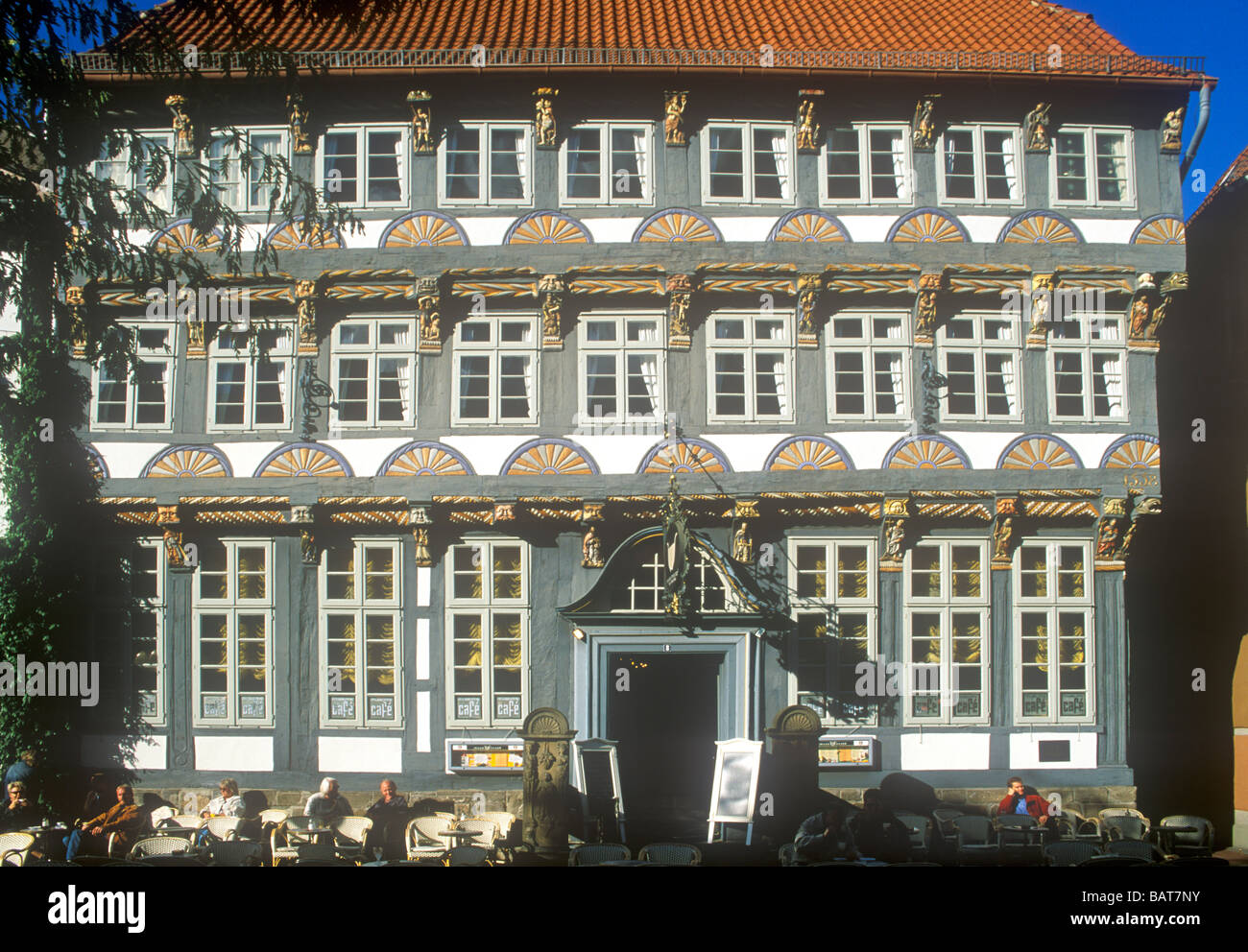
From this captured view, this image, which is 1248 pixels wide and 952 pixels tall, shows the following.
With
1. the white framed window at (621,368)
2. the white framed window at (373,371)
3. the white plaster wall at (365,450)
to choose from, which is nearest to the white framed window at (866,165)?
the white framed window at (621,368)

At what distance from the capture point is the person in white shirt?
8602 millimetres

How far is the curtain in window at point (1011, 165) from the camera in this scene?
9.29m

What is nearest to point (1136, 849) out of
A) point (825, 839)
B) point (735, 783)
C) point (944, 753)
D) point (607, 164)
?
point (944, 753)

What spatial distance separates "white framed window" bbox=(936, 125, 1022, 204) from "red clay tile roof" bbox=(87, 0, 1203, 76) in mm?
580

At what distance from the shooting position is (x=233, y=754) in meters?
8.79

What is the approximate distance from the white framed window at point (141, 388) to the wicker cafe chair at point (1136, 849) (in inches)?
323

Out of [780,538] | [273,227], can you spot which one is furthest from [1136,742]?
[273,227]

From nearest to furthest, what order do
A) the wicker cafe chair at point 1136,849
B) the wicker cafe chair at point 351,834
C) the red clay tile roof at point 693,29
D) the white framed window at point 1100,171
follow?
the wicker cafe chair at point 1136,849, the wicker cafe chair at point 351,834, the red clay tile roof at point 693,29, the white framed window at point 1100,171

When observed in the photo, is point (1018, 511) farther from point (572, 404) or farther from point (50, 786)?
point (50, 786)

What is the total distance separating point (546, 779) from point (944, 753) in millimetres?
3311

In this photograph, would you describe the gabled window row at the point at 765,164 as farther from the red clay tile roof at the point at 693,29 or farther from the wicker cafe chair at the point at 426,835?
the wicker cafe chair at the point at 426,835

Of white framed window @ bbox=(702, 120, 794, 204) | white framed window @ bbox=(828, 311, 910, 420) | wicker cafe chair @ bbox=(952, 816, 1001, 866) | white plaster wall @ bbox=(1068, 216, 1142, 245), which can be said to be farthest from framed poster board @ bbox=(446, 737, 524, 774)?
white plaster wall @ bbox=(1068, 216, 1142, 245)

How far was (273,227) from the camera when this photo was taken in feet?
29.8

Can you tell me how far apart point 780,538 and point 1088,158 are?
14.0 ft
